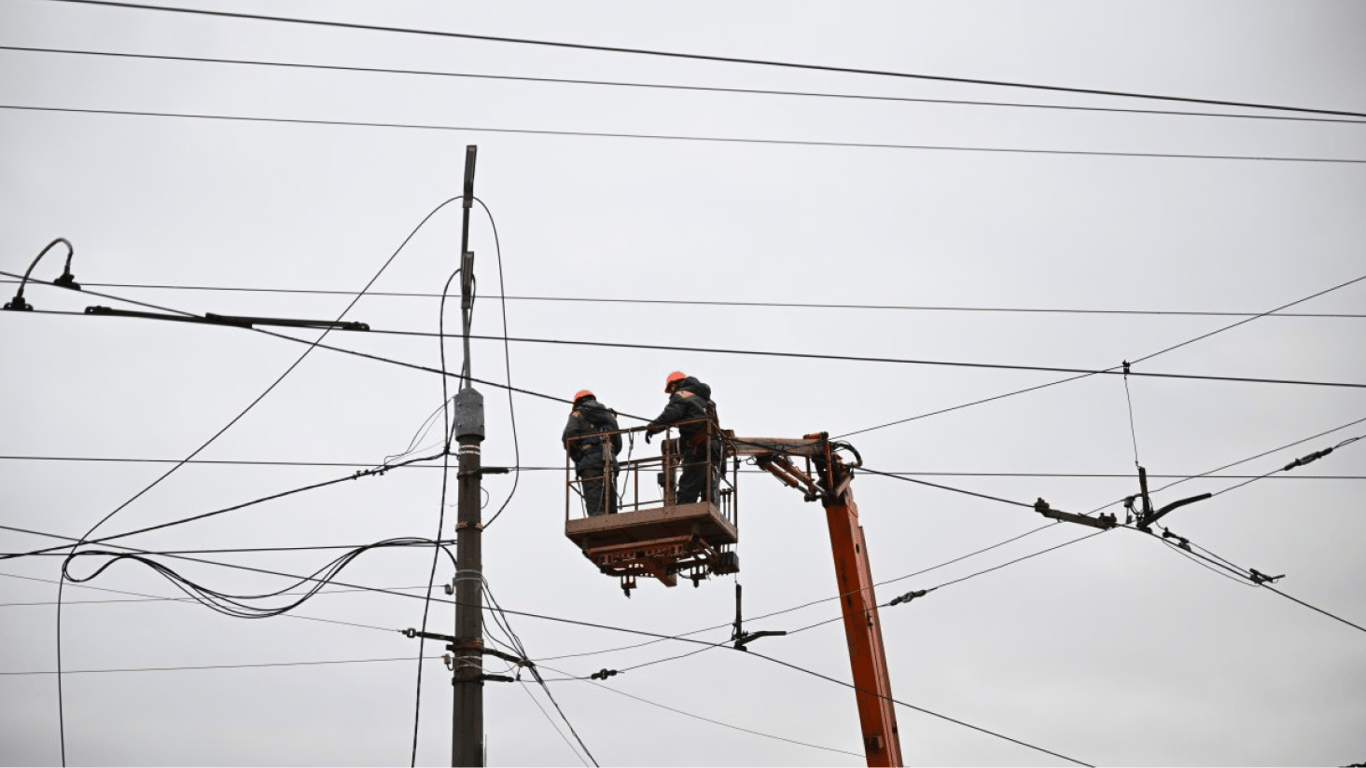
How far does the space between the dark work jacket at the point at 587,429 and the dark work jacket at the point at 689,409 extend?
0.85 meters

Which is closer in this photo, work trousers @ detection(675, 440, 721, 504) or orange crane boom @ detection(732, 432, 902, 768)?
work trousers @ detection(675, 440, 721, 504)

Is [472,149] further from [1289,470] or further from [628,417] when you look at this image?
[1289,470]

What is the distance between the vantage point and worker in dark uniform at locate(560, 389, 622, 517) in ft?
60.3

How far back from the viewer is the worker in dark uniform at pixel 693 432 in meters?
18.1

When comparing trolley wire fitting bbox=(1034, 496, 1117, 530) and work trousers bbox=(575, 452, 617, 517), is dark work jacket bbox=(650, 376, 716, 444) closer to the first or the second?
work trousers bbox=(575, 452, 617, 517)

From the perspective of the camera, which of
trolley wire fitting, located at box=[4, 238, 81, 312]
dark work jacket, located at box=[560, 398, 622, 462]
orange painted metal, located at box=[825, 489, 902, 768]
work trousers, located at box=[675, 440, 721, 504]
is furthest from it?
orange painted metal, located at box=[825, 489, 902, 768]

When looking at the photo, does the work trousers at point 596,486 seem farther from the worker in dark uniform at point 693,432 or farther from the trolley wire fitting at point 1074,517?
the trolley wire fitting at point 1074,517

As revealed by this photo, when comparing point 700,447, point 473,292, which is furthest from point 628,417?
point 473,292

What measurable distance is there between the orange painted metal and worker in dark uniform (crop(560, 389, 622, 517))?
3875mm

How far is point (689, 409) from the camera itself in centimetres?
1827

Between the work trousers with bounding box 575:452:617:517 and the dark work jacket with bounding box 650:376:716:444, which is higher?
the dark work jacket with bounding box 650:376:716:444

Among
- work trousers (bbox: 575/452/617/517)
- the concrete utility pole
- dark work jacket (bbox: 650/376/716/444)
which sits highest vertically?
dark work jacket (bbox: 650/376/716/444)

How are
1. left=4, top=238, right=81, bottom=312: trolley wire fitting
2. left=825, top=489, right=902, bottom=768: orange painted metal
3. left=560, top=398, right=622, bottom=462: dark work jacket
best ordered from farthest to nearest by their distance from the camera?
left=825, top=489, right=902, bottom=768: orange painted metal, left=560, top=398, right=622, bottom=462: dark work jacket, left=4, top=238, right=81, bottom=312: trolley wire fitting

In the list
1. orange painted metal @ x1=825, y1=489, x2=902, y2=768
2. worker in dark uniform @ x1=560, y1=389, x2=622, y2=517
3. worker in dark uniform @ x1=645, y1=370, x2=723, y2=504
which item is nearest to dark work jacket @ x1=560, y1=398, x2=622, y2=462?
worker in dark uniform @ x1=560, y1=389, x2=622, y2=517
